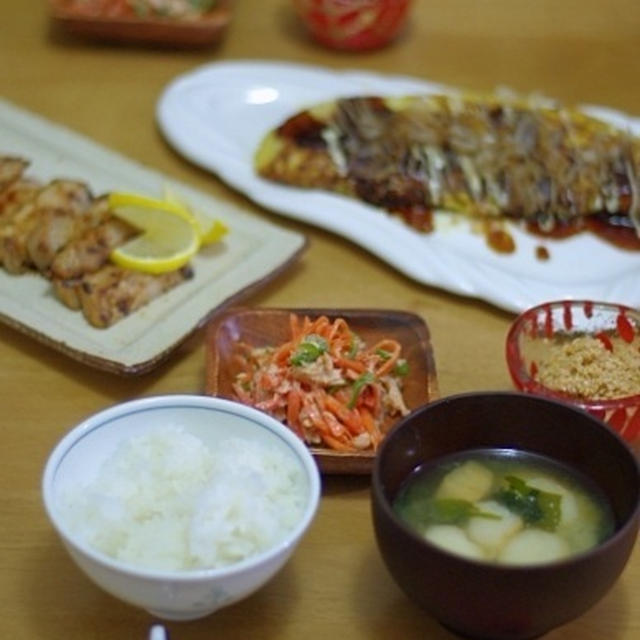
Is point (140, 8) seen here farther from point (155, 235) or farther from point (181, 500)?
point (181, 500)

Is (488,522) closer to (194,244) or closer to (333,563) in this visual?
(333,563)

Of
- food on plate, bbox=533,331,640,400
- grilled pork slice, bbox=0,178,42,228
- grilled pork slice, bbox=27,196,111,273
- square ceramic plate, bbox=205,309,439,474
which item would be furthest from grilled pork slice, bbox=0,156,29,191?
→ food on plate, bbox=533,331,640,400

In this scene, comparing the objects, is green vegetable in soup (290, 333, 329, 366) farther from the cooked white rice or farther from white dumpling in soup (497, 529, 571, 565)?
white dumpling in soup (497, 529, 571, 565)

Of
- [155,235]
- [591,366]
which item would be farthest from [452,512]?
[155,235]

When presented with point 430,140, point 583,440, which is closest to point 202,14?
point 430,140

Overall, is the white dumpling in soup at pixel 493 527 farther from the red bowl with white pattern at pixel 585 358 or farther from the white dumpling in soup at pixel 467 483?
the red bowl with white pattern at pixel 585 358
